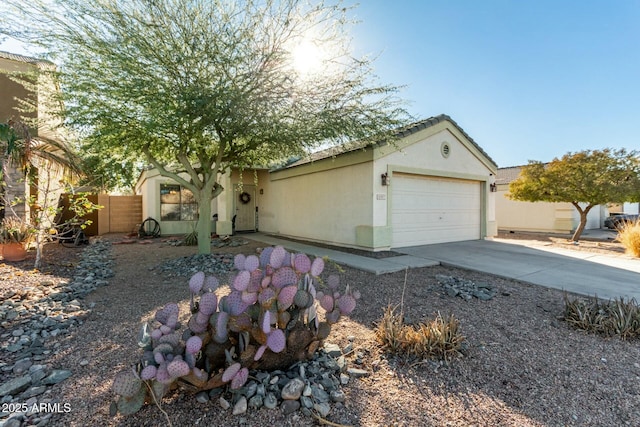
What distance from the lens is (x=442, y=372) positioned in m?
2.74

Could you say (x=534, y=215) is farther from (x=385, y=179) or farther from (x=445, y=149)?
(x=385, y=179)

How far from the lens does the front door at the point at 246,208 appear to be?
14.3 meters

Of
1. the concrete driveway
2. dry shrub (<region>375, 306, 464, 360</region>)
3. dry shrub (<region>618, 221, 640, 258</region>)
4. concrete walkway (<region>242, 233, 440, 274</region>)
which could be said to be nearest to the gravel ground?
dry shrub (<region>375, 306, 464, 360</region>)

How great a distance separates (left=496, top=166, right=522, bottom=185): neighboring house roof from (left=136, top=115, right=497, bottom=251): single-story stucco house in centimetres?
840

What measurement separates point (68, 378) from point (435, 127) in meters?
10.1

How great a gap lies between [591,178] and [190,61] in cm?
1330

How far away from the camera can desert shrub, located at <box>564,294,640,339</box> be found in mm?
3453

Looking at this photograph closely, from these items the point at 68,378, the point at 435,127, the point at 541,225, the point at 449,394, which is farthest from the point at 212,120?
the point at 541,225

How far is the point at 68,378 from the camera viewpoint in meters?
2.54

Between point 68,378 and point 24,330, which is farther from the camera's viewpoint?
point 24,330

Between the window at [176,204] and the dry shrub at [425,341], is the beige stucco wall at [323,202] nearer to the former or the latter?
the window at [176,204]

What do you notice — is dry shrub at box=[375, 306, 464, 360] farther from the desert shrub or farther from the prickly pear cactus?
the desert shrub

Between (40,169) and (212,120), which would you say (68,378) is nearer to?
(212,120)

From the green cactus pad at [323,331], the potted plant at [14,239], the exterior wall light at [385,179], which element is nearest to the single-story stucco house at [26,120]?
the potted plant at [14,239]
